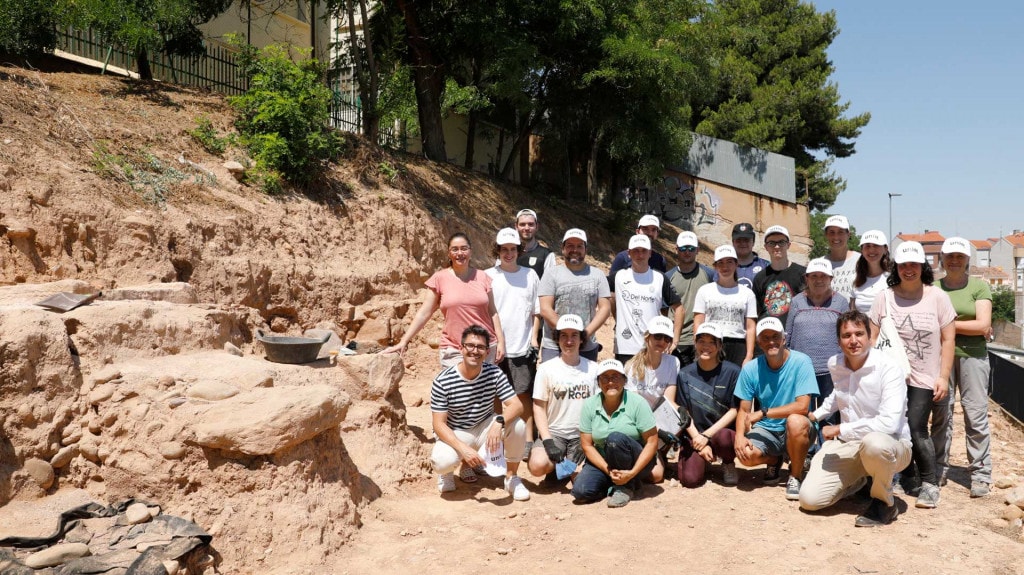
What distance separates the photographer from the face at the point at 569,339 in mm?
5527

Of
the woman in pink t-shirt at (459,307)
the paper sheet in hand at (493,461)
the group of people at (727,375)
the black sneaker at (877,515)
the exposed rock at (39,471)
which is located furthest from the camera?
the woman in pink t-shirt at (459,307)

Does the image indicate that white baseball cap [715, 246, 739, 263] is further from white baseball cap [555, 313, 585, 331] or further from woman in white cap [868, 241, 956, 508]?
white baseball cap [555, 313, 585, 331]

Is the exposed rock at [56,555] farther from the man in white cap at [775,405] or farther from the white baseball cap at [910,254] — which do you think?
the white baseball cap at [910,254]

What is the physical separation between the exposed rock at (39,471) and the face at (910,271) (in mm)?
5422

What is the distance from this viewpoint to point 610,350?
12023mm

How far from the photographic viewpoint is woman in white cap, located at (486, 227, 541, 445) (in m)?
6.00

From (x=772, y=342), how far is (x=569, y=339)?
1396 mm

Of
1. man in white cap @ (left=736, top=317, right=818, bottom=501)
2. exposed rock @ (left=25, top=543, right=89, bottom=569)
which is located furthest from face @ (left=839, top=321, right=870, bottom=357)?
exposed rock @ (left=25, top=543, right=89, bottom=569)

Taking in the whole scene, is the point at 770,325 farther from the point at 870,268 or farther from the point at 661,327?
the point at 870,268

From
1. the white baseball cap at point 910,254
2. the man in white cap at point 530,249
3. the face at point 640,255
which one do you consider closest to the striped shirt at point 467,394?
the man in white cap at point 530,249

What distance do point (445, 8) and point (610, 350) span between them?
6.96 m

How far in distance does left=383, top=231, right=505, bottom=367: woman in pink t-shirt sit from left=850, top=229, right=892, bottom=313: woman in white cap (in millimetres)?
2679

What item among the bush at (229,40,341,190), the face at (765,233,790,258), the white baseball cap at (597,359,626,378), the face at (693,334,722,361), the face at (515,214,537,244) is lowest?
the white baseball cap at (597,359,626,378)

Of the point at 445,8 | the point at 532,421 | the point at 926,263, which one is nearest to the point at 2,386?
the point at 532,421
